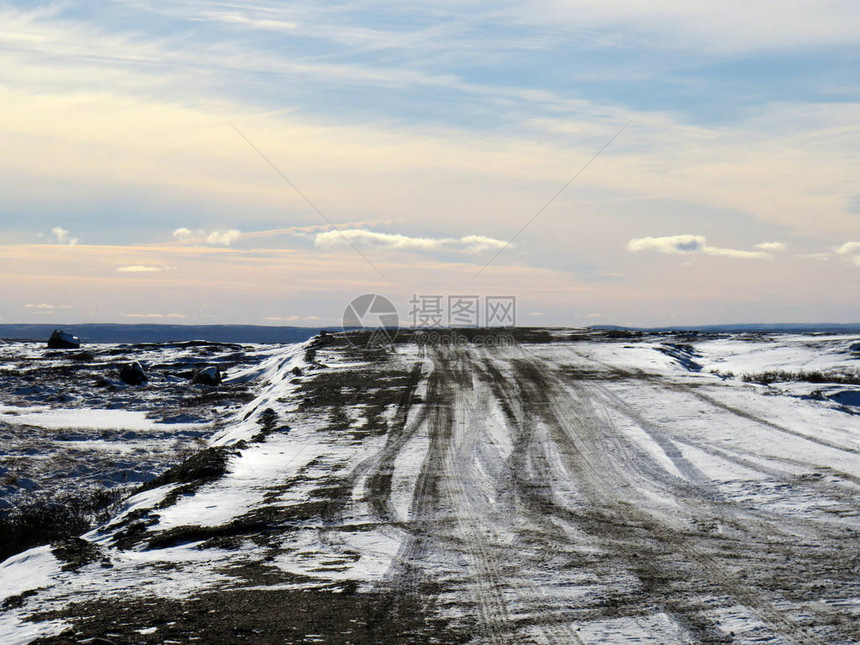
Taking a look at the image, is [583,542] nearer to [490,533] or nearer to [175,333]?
[490,533]

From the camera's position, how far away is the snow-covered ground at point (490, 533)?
19.0 feet

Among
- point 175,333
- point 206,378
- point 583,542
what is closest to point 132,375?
point 206,378

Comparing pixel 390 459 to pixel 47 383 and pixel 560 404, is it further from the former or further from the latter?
pixel 47 383

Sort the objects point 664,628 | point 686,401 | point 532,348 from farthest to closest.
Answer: point 532,348, point 686,401, point 664,628

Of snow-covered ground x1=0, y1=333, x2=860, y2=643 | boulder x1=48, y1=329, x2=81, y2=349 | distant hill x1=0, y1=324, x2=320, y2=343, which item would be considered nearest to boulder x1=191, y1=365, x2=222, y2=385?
snow-covered ground x1=0, y1=333, x2=860, y2=643

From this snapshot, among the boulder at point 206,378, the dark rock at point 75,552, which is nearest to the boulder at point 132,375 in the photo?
the boulder at point 206,378

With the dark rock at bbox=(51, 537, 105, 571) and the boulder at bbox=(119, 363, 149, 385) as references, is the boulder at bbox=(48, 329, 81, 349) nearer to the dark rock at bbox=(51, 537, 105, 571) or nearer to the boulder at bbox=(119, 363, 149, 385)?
the boulder at bbox=(119, 363, 149, 385)

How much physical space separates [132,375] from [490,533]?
83.0 ft

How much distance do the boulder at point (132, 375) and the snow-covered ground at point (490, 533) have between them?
13.6 meters

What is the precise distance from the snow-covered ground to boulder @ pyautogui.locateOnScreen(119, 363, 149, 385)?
44.5ft

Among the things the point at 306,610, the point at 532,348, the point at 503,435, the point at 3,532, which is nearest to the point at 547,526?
the point at 306,610

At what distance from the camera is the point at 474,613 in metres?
5.94

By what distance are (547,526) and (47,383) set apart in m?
26.9

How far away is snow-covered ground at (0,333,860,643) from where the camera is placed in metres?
5.78
